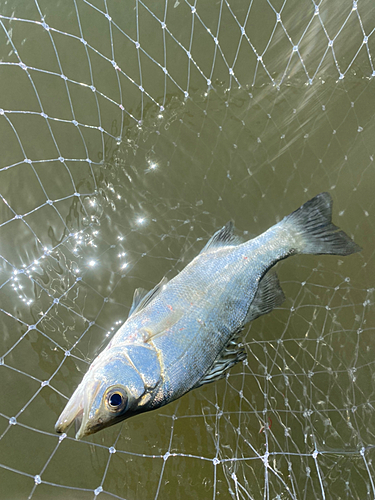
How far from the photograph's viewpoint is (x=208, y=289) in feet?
5.72

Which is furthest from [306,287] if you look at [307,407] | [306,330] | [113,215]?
[113,215]

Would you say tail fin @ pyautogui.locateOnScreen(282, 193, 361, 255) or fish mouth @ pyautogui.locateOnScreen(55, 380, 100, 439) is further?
tail fin @ pyautogui.locateOnScreen(282, 193, 361, 255)

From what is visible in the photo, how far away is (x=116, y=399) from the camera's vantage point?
1399mm

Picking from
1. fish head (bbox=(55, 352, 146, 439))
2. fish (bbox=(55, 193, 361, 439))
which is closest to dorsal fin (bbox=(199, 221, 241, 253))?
fish (bbox=(55, 193, 361, 439))

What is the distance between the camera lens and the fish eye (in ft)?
4.55

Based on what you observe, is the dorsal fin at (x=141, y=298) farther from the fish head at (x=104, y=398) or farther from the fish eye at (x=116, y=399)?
the fish eye at (x=116, y=399)

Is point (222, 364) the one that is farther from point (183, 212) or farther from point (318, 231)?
point (183, 212)

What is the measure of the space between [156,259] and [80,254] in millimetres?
536

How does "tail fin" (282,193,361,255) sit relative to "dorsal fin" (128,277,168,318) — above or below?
below

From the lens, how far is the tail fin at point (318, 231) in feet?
6.28

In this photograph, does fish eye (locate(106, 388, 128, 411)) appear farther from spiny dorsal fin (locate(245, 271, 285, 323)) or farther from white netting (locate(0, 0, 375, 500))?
white netting (locate(0, 0, 375, 500))

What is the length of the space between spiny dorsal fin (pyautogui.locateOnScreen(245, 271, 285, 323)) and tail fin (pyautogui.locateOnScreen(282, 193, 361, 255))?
0.78ft

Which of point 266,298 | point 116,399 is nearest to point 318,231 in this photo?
point 266,298

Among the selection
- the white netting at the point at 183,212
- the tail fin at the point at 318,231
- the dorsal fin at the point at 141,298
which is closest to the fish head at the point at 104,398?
the dorsal fin at the point at 141,298
